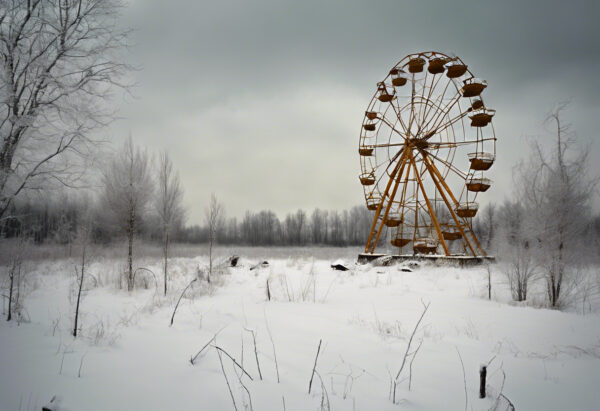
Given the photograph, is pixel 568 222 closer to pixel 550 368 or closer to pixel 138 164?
pixel 550 368

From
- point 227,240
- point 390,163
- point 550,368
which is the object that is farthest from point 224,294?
point 227,240

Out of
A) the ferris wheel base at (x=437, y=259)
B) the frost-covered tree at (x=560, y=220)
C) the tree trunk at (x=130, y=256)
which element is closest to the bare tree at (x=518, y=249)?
the frost-covered tree at (x=560, y=220)

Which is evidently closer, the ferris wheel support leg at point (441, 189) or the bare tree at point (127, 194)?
the bare tree at point (127, 194)

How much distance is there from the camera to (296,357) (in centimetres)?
344

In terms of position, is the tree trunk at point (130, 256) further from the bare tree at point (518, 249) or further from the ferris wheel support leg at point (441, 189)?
the ferris wheel support leg at point (441, 189)

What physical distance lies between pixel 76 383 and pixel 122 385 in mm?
386

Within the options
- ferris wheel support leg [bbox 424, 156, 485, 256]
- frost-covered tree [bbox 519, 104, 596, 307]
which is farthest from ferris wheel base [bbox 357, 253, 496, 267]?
frost-covered tree [bbox 519, 104, 596, 307]

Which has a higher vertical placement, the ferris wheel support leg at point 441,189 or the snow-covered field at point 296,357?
the ferris wheel support leg at point 441,189

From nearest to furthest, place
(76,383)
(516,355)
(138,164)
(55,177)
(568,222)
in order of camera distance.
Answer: (76,383), (516,355), (55,177), (568,222), (138,164)

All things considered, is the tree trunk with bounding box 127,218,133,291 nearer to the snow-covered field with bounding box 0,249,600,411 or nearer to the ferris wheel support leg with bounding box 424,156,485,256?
the snow-covered field with bounding box 0,249,600,411

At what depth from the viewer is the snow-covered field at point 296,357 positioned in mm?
2510

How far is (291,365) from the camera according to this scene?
3211mm

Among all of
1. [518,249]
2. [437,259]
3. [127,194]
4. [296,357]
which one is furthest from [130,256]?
[437,259]

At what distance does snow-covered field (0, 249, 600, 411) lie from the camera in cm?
251
